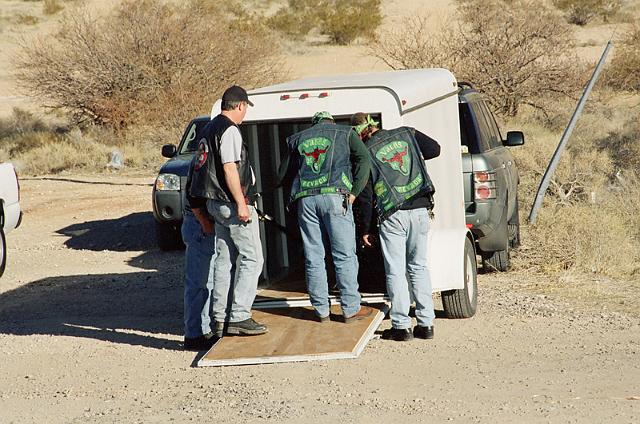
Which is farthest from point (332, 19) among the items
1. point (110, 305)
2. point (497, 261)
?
point (110, 305)

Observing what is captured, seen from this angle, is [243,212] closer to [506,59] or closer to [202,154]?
[202,154]

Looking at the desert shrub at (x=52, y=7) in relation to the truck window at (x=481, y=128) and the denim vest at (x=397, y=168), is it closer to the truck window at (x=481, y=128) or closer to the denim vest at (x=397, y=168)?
the truck window at (x=481, y=128)

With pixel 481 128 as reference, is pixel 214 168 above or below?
above

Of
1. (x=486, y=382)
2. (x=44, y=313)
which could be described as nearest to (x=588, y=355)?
(x=486, y=382)

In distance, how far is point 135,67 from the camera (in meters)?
26.2

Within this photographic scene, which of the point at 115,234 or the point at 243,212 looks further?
the point at 115,234

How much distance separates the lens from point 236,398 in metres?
7.12

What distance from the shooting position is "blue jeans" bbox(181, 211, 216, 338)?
8430 millimetres

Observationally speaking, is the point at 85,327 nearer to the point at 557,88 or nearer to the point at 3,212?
the point at 3,212

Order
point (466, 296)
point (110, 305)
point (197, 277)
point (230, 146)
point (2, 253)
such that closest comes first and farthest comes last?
point (230, 146) → point (197, 277) → point (466, 296) → point (110, 305) → point (2, 253)

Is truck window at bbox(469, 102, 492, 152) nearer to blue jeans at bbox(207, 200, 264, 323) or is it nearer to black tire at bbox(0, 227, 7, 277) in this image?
blue jeans at bbox(207, 200, 264, 323)

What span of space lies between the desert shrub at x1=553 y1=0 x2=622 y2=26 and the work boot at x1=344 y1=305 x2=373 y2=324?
42.8 m

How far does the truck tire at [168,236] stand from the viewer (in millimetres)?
14062

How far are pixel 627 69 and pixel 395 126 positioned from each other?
2197 centimetres
